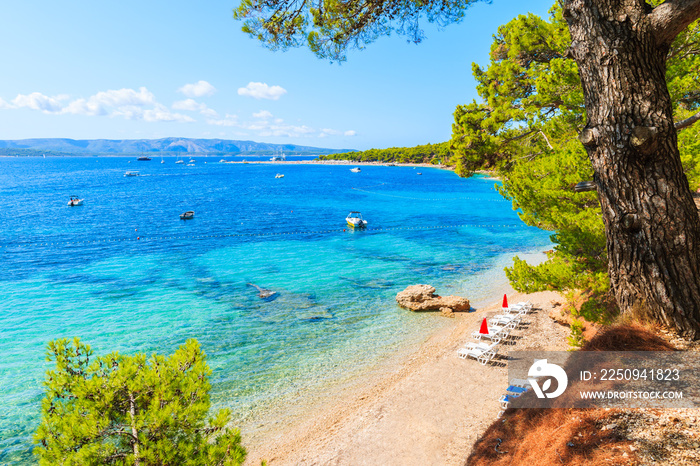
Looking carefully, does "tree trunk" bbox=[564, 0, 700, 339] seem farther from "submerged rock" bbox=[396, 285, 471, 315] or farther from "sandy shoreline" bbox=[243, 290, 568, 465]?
"submerged rock" bbox=[396, 285, 471, 315]

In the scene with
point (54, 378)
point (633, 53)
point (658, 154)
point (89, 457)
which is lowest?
point (89, 457)

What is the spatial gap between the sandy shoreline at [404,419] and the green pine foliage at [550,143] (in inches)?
143

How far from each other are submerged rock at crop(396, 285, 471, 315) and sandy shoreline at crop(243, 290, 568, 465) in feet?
15.0

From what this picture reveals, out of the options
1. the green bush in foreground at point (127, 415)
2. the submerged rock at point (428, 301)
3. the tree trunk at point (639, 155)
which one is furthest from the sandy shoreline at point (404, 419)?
the tree trunk at point (639, 155)

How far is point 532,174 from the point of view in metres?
10.7

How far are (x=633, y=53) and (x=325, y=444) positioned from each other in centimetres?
986

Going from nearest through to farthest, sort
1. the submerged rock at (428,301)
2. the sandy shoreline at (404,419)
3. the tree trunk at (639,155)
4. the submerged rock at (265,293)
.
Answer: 1. the tree trunk at (639,155)
2. the sandy shoreline at (404,419)
3. the submerged rock at (428,301)
4. the submerged rock at (265,293)

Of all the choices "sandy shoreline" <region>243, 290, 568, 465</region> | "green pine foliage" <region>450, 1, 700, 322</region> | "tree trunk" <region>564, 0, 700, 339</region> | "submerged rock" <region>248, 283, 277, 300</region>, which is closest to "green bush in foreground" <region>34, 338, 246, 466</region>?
"sandy shoreline" <region>243, 290, 568, 465</region>

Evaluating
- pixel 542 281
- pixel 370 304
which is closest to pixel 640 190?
pixel 542 281

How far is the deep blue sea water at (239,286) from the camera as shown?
44.5 feet

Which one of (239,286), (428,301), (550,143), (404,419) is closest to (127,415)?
(404,419)

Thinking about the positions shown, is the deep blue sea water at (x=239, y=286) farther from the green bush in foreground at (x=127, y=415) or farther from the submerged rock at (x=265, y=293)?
the green bush in foreground at (x=127, y=415)

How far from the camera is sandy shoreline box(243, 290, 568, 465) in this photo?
28.7ft

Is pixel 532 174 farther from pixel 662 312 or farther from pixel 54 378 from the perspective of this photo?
pixel 54 378
